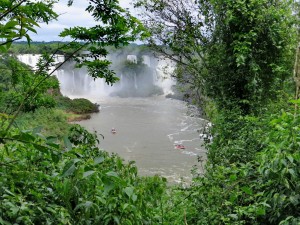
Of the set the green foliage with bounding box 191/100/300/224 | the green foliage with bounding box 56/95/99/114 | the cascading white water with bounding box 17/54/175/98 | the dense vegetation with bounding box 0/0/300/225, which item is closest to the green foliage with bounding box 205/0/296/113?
the dense vegetation with bounding box 0/0/300/225

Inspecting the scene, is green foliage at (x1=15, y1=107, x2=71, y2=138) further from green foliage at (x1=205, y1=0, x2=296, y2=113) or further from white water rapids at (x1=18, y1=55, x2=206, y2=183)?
green foliage at (x1=205, y1=0, x2=296, y2=113)

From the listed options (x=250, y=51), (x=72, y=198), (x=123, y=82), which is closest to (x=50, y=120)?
(x=250, y=51)

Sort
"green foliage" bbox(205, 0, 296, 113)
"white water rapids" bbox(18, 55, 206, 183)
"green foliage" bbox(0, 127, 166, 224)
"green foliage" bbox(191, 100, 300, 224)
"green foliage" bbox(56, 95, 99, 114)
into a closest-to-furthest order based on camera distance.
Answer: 1. "green foliage" bbox(0, 127, 166, 224)
2. "green foliage" bbox(191, 100, 300, 224)
3. "green foliage" bbox(205, 0, 296, 113)
4. "white water rapids" bbox(18, 55, 206, 183)
5. "green foliage" bbox(56, 95, 99, 114)

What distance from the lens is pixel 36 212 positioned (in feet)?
4.67

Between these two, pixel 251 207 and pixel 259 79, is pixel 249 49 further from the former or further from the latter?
pixel 251 207

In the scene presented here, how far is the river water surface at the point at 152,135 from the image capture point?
1029 centimetres

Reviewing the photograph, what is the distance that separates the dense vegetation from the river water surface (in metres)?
1.42

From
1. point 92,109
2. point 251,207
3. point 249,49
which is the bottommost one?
point 92,109

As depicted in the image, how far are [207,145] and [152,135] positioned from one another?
903 centimetres

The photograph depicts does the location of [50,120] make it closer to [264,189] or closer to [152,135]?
[152,135]

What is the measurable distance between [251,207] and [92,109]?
1826cm

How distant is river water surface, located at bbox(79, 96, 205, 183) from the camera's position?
1029 centimetres

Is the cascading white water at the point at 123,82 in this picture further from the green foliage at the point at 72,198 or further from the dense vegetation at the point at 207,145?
the green foliage at the point at 72,198

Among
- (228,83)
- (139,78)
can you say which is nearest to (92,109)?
(139,78)
